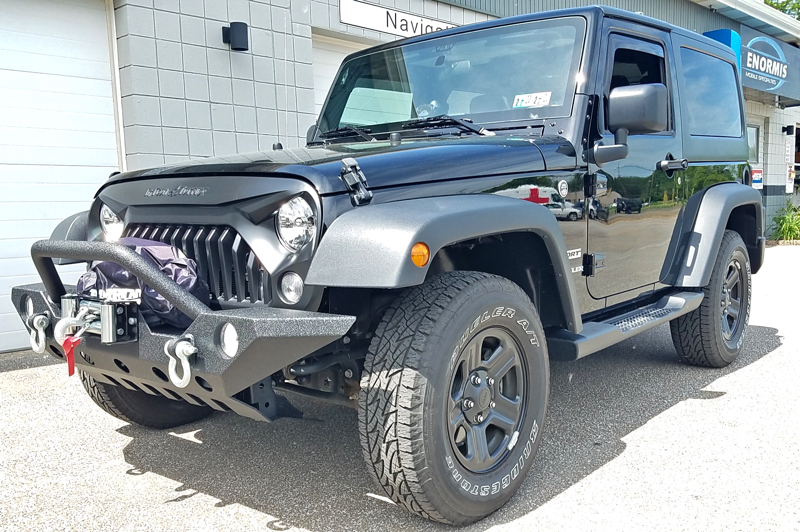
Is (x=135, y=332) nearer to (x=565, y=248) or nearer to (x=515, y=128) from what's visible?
(x=565, y=248)

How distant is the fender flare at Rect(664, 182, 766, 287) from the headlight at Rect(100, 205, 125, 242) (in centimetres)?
297

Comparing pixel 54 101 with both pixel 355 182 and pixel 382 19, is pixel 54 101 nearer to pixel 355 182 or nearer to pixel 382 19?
pixel 382 19

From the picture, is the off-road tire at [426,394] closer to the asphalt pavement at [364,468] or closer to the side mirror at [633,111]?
the asphalt pavement at [364,468]

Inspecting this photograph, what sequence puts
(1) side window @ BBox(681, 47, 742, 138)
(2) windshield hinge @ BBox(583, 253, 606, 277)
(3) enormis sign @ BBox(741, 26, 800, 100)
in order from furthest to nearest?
(3) enormis sign @ BBox(741, 26, 800, 100) → (1) side window @ BBox(681, 47, 742, 138) → (2) windshield hinge @ BBox(583, 253, 606, 277)

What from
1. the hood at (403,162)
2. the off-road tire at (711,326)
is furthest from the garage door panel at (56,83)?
the off-road tire at (711,326)

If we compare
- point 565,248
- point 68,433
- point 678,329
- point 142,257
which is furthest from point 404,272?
point 678,329

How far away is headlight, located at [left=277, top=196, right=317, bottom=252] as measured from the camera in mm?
2357

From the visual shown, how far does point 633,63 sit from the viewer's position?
12.6 ft

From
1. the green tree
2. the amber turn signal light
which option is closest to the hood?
the amber turn signal light

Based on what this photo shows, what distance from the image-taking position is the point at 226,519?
2.69 m

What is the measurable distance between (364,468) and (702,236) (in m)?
2.49

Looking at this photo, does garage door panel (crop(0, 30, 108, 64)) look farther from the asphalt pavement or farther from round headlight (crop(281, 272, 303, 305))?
round headlight (crop(281, 272, 303, 305))

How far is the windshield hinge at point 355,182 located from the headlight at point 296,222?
0.49 feet

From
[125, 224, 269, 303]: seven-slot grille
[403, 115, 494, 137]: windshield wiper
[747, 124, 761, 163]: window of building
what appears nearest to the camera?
[125, 224, 269, 303]: seven-slot grille
